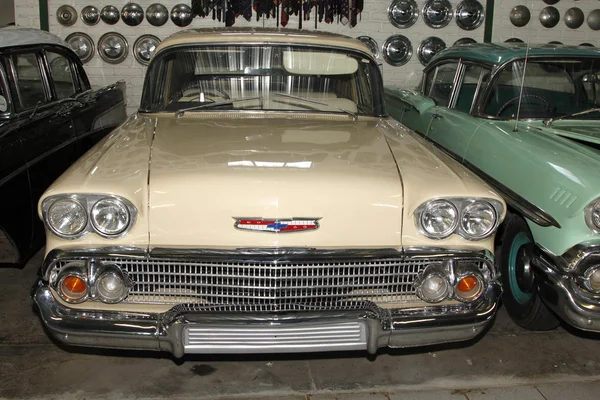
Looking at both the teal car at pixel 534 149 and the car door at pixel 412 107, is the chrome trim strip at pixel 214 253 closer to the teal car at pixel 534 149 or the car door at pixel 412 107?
the teal car at pixel 534 149

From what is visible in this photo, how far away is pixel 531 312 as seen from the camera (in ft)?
11.9

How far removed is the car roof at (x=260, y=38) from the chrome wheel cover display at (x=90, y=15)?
4871mm

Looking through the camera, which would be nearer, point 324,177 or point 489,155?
point 324,177

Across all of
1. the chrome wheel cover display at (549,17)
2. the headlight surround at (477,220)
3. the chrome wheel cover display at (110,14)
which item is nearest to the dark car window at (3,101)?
the headlight surround at (477,220)

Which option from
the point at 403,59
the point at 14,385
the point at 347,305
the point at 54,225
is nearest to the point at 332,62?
the point at 347,305

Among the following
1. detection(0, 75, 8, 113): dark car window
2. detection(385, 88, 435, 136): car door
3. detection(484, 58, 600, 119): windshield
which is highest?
detection(484, 58, 600, 119): windshield

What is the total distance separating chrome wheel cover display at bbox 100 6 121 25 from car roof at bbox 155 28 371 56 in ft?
15.7

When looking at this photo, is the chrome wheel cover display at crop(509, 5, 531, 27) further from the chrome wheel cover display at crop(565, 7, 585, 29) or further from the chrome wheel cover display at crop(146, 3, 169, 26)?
the chrome wheel cover display at crop(146, 3, 169, 26)

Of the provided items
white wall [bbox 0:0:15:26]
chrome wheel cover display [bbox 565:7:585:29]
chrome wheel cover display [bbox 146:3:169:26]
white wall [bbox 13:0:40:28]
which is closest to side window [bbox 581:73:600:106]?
chrome wheel cover display [bbox 565:7:585:29]

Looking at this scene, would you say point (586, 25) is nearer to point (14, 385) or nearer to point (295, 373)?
point (295, 373)

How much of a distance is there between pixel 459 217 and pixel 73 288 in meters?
1.69

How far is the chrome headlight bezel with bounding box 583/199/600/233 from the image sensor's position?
3025mm

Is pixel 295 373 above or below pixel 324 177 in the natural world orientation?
below

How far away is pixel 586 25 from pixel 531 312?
270 inches
